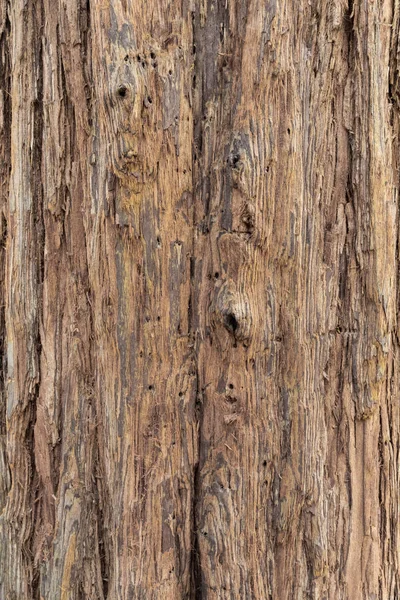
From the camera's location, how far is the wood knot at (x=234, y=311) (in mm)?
1405

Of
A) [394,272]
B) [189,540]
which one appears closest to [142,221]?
[394,272]

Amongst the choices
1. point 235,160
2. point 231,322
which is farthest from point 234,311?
point 235,160

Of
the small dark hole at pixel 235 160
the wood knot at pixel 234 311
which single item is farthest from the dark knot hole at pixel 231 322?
the small dark hole at pixel 235 160

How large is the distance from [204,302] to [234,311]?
0.09 m

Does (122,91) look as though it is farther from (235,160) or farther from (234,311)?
(234,311)

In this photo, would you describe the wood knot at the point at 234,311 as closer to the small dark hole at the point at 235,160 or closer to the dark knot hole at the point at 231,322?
the dark knot hole at the point at 231,322

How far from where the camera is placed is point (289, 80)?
143 cm

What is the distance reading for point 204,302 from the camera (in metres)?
1.45

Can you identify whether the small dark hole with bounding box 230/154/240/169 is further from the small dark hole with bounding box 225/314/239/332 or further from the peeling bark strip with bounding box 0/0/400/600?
the small dark hole with bounding box 225/314/239/332

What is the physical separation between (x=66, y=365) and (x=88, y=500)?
1.19ft

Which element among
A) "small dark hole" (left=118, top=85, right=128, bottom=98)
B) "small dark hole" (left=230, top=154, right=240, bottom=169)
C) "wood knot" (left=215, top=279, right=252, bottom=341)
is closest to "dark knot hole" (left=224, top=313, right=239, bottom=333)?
"wood knot" (left=215, top=279, right=252, bottom=341)

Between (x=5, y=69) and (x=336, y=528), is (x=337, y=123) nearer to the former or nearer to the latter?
(x=5, y=69)

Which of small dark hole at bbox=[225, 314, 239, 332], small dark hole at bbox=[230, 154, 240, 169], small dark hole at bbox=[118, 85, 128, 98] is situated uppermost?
small dark hole at bbox=[118, 85, 128, 98]

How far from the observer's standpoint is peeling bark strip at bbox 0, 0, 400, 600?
1.42m
